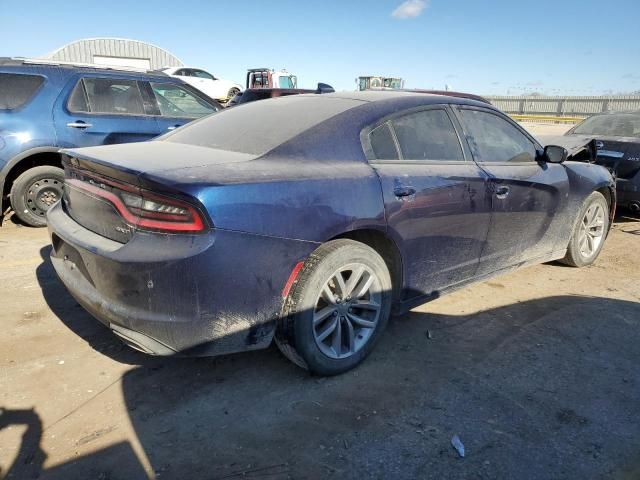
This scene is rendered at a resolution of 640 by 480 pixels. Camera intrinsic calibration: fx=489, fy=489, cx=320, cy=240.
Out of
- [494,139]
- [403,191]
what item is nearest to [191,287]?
[403,191]

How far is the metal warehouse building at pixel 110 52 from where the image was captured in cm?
3606

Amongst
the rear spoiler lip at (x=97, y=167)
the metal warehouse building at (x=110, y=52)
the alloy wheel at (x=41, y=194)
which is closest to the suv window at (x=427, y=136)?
the rear spoiler lip at (x=97, y=167)

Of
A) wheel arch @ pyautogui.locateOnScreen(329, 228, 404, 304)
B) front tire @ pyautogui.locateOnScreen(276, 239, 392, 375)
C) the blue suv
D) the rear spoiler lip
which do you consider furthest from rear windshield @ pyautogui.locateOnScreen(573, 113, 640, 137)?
the rear spoiler lip

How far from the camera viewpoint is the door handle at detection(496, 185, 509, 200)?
354 cm

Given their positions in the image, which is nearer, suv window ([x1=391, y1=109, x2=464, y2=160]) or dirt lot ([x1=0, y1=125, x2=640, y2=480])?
dirt lot ([x1=0, y1=125, x2=640, y2=480])

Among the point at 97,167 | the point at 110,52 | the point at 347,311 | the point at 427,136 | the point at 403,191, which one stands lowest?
the point at 347,311

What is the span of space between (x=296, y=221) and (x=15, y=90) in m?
4.60

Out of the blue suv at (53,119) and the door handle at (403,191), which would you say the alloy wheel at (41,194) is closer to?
the blue suv at (53,119)

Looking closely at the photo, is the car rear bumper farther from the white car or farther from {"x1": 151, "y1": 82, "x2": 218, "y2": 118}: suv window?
the white car

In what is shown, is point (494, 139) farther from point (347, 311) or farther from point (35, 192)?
point (35, 192)

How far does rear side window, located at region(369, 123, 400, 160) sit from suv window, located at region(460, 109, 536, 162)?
793 mm

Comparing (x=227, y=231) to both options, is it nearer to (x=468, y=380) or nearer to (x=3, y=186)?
(x=468, y=380)

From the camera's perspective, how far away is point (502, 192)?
141 inches

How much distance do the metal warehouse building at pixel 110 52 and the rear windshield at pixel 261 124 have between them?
36048 mm
